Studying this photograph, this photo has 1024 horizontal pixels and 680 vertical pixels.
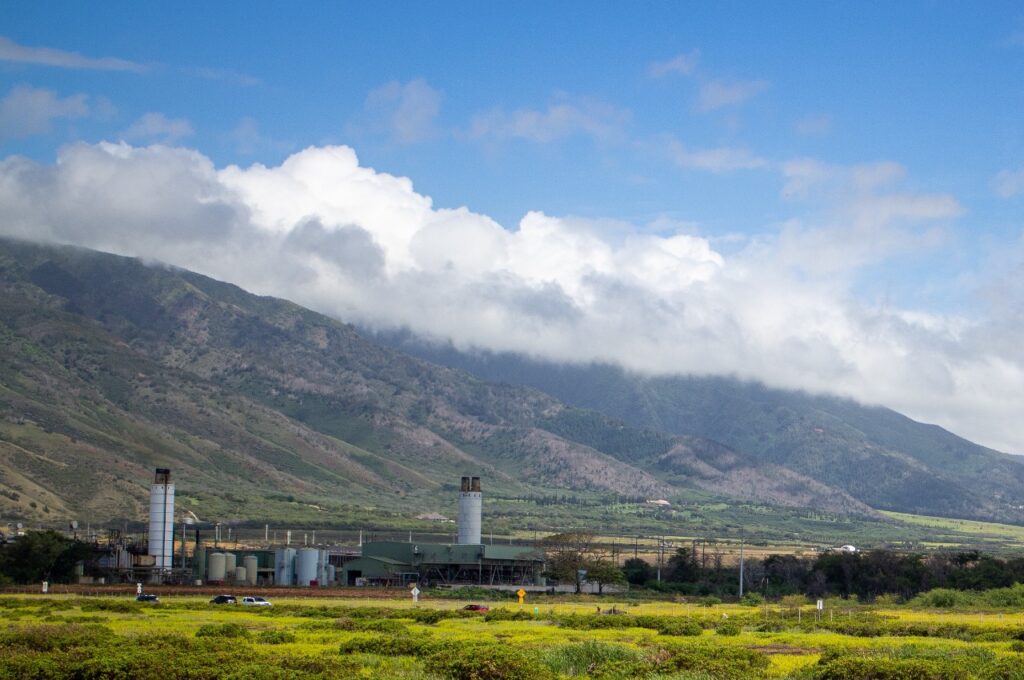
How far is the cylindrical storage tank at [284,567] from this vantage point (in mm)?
128000

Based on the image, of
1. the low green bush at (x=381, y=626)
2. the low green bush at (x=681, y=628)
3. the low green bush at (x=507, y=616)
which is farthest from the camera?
the low green bush at (x=507, y=616)

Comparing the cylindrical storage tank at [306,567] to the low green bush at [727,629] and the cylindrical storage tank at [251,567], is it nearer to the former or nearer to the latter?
the cylindrical storage tank at [251,567]

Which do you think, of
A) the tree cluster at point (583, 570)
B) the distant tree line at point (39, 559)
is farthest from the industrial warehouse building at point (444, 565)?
the distant tree line at point (39, 559)

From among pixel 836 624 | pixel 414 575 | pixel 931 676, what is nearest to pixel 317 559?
pixel 414 575

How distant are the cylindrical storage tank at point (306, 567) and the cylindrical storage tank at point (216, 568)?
7304 millimetres

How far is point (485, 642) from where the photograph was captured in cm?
5475

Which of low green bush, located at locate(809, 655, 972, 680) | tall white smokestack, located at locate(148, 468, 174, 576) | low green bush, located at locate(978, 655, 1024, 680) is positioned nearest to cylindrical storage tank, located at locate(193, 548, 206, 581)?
tall white smokestack, located at locate(148, 468, 174, 576)

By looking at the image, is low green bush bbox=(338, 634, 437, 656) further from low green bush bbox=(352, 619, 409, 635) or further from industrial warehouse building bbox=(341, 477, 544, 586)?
industrial warehouse building bbox=(341, 477, 544, 586)

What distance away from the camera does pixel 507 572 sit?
139m

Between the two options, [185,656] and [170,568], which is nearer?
[185,656]

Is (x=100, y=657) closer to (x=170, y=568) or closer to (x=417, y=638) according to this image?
(x=417, y=638)

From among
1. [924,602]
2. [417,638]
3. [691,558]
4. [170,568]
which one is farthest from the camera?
[691,558]

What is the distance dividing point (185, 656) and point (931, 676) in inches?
987

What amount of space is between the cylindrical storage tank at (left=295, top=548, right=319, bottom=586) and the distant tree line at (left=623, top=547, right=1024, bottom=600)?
32.7 m
